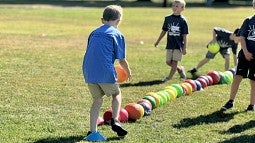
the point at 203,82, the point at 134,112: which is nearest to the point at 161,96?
the point at 134,112

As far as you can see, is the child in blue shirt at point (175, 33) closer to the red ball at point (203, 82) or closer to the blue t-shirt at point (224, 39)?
the red ball at point (203, 82)

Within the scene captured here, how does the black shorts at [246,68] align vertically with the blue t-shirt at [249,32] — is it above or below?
below

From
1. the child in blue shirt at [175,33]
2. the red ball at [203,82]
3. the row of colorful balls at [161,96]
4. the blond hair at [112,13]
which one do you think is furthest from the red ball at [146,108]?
the child in blue shirt at [175,33]

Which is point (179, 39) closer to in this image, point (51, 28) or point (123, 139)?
point (123, 139)

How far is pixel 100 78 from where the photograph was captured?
242 inches

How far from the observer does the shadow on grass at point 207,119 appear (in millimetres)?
7290

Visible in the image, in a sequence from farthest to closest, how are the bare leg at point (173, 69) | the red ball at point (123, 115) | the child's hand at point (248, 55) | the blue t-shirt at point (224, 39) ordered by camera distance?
the blue t-shirt at point (224, 39), the bare leg at point (173, 69), the child's hand at point (248, 55), the red ball at point (123, 115)

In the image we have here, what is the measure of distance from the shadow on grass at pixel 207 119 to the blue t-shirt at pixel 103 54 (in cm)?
151

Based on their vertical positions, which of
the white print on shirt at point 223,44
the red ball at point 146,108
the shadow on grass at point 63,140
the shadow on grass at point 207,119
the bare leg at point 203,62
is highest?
the white print on shirt at point 223,44

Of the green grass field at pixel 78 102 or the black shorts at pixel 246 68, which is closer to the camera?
the green grass field at pixel 78 102

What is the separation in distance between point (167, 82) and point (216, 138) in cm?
440

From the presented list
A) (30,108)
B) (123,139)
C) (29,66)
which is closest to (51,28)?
(29,66)

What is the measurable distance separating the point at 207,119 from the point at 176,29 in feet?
11.9

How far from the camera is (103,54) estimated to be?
615cm
